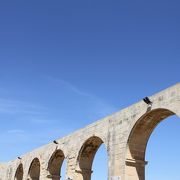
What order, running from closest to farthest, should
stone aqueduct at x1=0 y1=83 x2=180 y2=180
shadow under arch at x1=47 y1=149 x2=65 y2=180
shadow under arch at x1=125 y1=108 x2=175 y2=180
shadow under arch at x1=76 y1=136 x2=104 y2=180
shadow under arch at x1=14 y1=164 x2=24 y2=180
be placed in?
stone aqueduct at x1=0 y1=83 x2=180 y2=180, shadow under arch at x1=125 y1=108 x2=175 y2=180, shadow under arch at x1=76 y1=136 x2=104 y2=180, shadow under arch at x1=47 y1=149 x2=65 y2=180, shadow under arch at x1=14 y1=164 x2=24 y2=180

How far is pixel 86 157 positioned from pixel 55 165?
412 cm

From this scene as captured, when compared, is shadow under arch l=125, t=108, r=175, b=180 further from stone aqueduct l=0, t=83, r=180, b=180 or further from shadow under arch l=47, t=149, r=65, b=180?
shadow under arch l=47, t=149, r=65, b=180

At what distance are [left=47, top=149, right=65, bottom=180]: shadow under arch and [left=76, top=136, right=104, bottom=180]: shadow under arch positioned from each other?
11.0ft

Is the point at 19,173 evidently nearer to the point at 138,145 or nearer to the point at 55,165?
the point at 55,165

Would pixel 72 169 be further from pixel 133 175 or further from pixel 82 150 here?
pixel 133 175

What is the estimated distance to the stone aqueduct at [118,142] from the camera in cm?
1445

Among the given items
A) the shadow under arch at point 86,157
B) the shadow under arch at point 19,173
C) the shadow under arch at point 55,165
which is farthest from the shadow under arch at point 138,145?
the shadow under arch at point 19,173

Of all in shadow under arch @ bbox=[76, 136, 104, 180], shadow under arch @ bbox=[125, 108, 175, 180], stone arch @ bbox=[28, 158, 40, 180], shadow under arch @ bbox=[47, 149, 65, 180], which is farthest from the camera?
stone arch @ bbox=[28, 158, 40, 180]

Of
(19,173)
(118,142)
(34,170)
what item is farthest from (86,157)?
(19,173)

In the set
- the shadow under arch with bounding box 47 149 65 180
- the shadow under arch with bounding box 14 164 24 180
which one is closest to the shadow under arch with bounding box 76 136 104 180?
the shadow under arch with bounding box 47 149 65 180

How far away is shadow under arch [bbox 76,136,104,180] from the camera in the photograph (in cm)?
1919

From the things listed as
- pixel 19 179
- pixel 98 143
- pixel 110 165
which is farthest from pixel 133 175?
pixel 19 179

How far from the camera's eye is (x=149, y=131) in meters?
15.6

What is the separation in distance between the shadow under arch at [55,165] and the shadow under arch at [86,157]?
11.0ft
